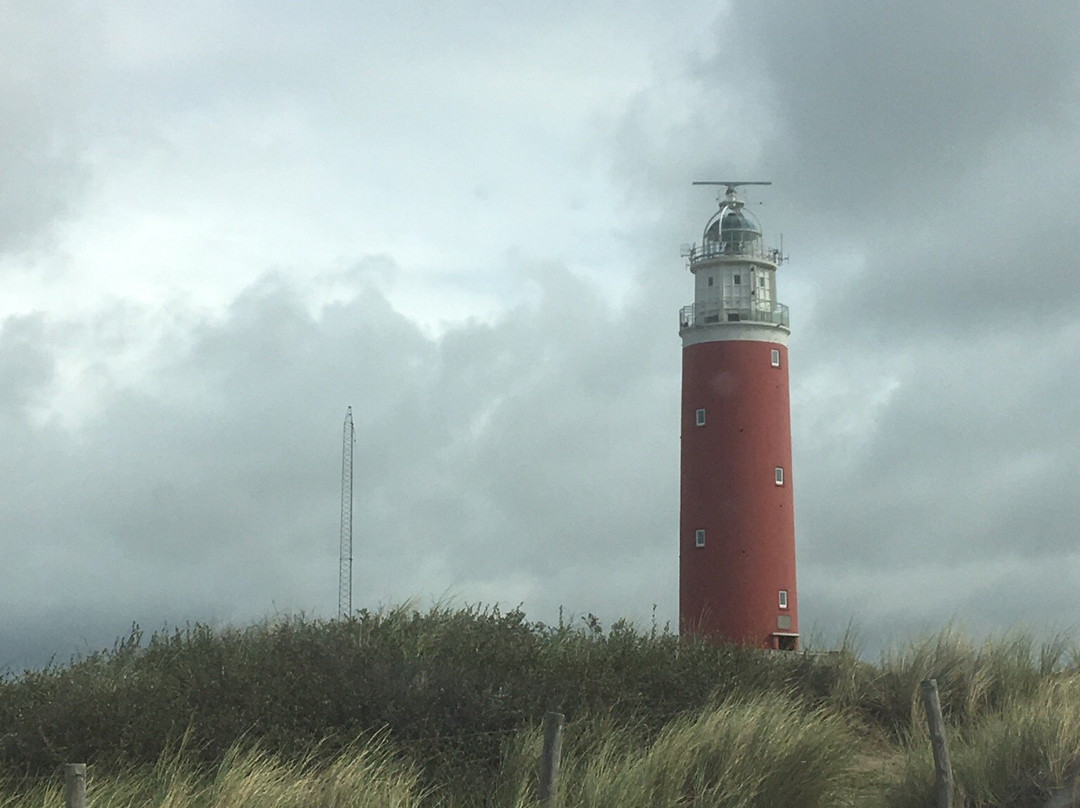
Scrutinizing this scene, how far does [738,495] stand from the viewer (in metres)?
35.0

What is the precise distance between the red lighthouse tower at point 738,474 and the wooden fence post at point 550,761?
21428mm

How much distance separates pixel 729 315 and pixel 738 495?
188 inches

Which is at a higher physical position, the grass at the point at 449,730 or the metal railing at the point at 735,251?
the metal railing at the point at 735,251

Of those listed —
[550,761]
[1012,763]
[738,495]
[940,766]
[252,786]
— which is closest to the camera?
[252,786]

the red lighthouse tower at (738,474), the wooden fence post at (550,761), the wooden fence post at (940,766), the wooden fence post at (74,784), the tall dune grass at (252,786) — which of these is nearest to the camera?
the wooden fence post at (74,784)

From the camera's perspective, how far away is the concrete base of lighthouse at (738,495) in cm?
3466

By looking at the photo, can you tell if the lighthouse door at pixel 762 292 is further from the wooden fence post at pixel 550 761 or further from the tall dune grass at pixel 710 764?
the wooden fence post at pixel 550 761

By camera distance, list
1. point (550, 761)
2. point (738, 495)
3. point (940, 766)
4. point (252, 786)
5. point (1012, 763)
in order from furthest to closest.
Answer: point (738, 495) → point (1012, 763) → point (940, 766) → point (550, 761) → point (252, 786)

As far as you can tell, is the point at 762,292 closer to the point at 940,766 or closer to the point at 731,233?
the point at 731,233

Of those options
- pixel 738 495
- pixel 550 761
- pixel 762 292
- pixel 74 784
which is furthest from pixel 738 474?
pixel 74 784

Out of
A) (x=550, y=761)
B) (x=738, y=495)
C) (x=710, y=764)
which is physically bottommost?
(x=710, y=764)

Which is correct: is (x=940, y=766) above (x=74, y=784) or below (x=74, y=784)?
below

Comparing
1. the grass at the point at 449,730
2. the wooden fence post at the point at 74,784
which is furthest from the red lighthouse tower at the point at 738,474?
the wooden fence post at the point at 74,784

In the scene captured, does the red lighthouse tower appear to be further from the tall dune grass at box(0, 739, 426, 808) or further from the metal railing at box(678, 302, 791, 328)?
the tall dune grass at box(0, 739, 426, 808)
